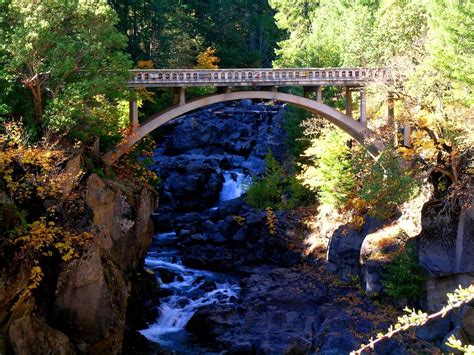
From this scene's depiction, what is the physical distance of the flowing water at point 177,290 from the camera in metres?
20.0

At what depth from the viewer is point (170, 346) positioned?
1875 centimetres

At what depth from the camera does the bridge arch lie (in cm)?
2180

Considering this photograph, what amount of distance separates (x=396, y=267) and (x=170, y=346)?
25.7 feet

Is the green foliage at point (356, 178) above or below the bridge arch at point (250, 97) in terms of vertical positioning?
below

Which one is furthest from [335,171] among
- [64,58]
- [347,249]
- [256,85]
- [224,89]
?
[64,58]

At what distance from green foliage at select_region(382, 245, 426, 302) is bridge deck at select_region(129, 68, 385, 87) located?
24.0 ft

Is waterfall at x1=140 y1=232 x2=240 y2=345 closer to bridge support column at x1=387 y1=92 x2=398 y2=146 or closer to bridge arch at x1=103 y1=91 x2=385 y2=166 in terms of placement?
bridge arch at x1=103 y1=91 x2=385 y2=166

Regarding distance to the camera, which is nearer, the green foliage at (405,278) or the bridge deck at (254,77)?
the green foliage at (405,278)

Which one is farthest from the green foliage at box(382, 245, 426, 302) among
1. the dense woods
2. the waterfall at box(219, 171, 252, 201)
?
the waterfall at box(219, 171, 252, 201)

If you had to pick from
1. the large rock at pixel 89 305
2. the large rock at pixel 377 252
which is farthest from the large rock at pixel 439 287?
the large rock at pixel 89 305

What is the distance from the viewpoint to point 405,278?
61.3ft

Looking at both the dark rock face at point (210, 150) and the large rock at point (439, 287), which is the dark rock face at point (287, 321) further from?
the dark rock face at point (210, 150)

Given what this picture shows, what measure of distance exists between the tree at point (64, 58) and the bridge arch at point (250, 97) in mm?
2064

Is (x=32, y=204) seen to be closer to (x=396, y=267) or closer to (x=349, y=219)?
(x=396, y=267)
